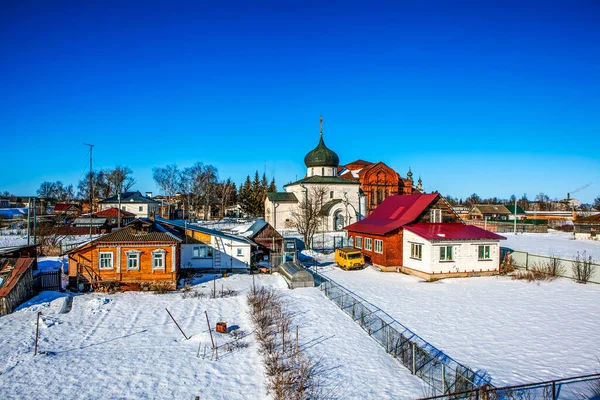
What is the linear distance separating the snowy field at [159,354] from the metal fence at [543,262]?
15.9 m

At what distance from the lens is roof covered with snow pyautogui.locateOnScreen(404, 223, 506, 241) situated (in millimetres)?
26172

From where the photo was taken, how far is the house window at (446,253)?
2595 centimetres

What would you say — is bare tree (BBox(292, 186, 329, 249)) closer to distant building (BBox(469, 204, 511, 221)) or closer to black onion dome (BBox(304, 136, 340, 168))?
black onion dome (BBox(304, 136, 340, 168))

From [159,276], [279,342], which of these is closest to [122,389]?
[279,342]

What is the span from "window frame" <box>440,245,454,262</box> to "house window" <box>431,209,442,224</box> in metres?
3.72

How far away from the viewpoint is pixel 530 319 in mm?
17109

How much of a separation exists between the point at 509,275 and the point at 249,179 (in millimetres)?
64601

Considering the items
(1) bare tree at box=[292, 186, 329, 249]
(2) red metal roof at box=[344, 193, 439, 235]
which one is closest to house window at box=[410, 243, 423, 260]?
(2) red metal roof at box=[344, 193, 439, 235]

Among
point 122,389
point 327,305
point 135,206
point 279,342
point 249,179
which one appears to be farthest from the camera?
point 249,179

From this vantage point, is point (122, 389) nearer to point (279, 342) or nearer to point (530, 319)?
point (279, 342)

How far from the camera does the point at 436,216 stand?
Answer: 97.2ft

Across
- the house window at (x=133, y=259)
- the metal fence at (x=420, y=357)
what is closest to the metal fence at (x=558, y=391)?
the metal fence at (x=420, y=357)

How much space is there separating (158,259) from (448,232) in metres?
18.2

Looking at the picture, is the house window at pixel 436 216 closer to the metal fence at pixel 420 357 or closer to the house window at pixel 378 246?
the house window at pixel 378 246
